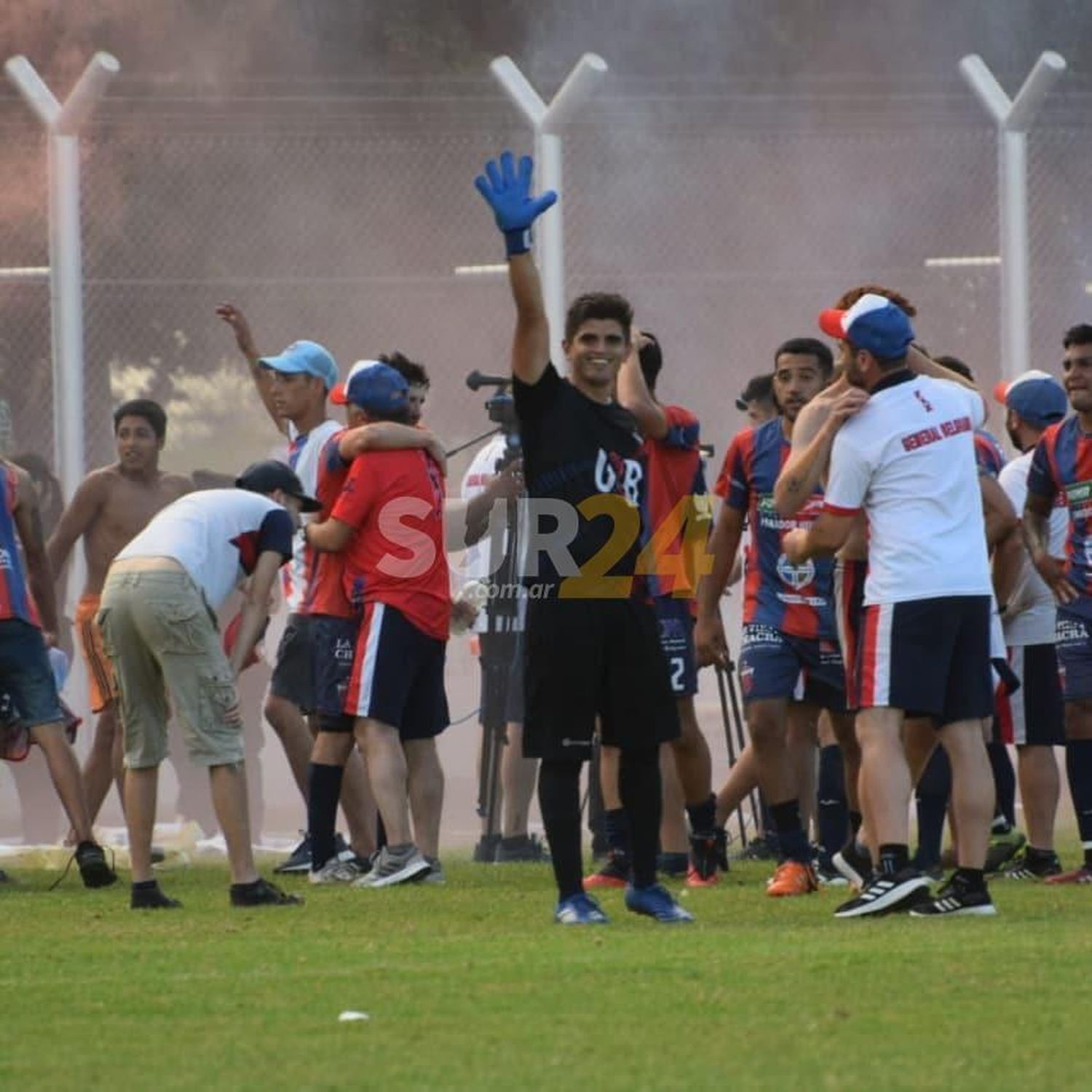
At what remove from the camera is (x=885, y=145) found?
16109mm

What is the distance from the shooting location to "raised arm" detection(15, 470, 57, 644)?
416 inches

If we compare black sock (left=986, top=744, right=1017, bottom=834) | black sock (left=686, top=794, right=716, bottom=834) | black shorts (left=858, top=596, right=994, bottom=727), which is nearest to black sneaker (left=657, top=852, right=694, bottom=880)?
black sock (left=686, top=794, right=716, bottom=834)

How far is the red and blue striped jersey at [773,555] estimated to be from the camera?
9.58m

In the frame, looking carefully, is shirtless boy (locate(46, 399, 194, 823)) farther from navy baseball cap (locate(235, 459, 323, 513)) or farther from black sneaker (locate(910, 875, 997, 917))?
black sneaker (locate(910, 875, 997, 917))

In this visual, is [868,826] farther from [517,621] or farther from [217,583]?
[517,621]

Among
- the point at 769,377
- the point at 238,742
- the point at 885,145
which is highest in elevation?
the point at 885,145

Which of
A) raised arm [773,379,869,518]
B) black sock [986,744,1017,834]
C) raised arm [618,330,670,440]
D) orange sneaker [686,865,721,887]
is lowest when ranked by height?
orange sneaker [686,865,721,887]

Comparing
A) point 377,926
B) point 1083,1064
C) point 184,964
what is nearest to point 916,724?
point 377,926

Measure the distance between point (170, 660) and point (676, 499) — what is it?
222 cm

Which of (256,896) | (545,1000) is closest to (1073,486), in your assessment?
(256,896)

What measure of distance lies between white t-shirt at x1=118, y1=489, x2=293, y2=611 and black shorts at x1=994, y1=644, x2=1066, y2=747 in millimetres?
2889

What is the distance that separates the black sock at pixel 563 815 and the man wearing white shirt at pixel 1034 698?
8.40ft

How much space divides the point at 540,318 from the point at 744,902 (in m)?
2.28

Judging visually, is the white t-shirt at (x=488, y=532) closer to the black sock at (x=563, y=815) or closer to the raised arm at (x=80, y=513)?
the raised arm at (x=80, y=513)
